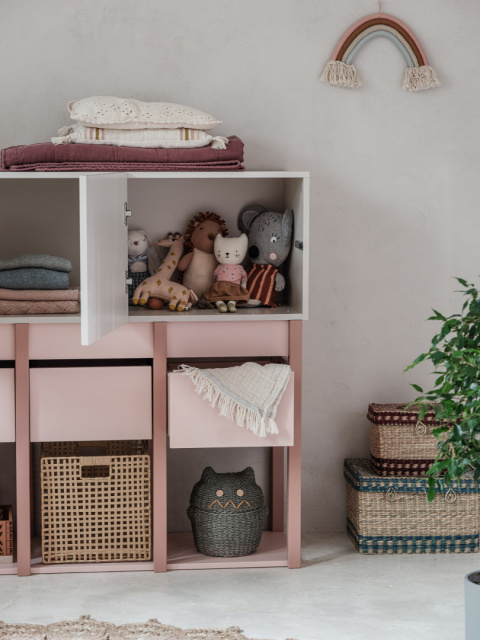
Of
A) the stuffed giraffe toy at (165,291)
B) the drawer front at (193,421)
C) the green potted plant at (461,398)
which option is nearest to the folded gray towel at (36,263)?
the stuffed giraffe toy at (165,291)

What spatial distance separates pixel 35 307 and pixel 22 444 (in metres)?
0.45

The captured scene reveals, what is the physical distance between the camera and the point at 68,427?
2.69 metres

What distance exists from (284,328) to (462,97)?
116 cm

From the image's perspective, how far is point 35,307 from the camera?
2.69 meters

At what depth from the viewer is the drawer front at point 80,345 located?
2680mm

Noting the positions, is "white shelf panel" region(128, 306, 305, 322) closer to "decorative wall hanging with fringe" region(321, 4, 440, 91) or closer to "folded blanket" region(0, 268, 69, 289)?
"folded blanket" region(0, 268, 69, 289)

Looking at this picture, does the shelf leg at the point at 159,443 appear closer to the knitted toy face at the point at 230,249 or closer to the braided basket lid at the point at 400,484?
the knitted toy face at the point at 230,249

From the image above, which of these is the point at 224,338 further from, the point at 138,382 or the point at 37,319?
the point at 37,319

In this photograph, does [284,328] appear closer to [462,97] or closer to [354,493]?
[354,493]

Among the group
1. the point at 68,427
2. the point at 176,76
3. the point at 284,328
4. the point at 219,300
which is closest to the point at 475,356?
the point at 284,328

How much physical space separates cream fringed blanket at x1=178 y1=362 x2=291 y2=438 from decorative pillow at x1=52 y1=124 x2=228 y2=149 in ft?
2.46

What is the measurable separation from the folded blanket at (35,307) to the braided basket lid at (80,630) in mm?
961

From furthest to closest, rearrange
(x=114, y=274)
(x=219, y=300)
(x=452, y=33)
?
(x=452, y=33)
(x=219, y=300)
(x=114, y=274)

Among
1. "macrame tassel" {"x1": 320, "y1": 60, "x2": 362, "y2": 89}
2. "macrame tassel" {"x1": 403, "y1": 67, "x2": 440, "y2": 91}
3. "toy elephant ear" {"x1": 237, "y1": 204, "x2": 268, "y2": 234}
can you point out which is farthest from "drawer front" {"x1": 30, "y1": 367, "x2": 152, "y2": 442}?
"macrame tassel" {"x1": 403, "y1": 67, "x2": 440, "y2": 91}
